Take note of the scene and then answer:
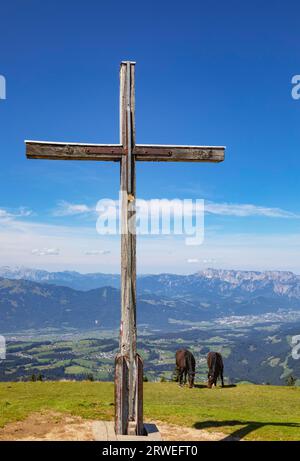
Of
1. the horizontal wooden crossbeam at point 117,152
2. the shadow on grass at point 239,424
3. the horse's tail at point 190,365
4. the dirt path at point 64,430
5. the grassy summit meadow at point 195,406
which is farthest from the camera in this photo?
the horse's tail at point 190,365

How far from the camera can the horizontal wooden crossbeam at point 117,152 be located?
1219 centimetres

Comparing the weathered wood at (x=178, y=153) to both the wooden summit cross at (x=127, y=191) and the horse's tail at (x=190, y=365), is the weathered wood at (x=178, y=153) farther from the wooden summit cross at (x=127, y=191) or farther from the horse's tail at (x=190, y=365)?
the horse's tail at (x=190, y=365)

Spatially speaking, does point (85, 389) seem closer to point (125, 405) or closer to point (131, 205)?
point (125, 405)

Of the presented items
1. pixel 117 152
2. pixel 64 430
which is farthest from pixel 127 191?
pixel 64 430

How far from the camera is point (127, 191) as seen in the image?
40.5 feet

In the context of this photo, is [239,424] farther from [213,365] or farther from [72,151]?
[213,365]

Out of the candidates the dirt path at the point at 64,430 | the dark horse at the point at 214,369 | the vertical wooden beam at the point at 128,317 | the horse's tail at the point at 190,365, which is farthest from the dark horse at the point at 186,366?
the vertical wooden beam at the point at 128,317

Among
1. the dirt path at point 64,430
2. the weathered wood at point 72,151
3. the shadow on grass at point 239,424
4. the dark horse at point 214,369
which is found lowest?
the dark horse at point 214,369

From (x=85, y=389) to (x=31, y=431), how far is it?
15105 mm

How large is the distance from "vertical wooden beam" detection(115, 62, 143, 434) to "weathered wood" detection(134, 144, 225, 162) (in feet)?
1.20

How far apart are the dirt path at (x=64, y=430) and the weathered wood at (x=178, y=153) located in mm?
7732

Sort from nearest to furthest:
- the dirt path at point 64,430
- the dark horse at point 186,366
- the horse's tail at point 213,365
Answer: the dirt path at point 64,430
the dark horse at point 186,366
the horse's tail at point 213,365
